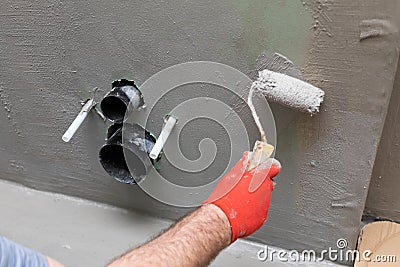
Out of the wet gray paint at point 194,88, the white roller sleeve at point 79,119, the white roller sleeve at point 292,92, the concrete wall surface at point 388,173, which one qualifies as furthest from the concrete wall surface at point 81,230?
the white roller sleeve at point 292,92

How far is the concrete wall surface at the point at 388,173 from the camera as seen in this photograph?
104 centimetres

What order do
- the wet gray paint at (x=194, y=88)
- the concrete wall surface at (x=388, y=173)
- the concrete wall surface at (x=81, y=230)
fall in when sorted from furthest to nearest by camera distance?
the concrete wall surface at (x=81, y=230) < the concrete wall surface at (x=388, y=173) < the wet gray paint at (x=194, y=88)

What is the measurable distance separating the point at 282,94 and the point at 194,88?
0.19m

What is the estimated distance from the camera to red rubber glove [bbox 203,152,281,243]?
0.94 metres

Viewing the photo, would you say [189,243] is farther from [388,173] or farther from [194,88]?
[388,173]

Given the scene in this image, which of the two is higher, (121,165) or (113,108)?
(113,108)

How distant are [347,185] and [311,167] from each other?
8 cm

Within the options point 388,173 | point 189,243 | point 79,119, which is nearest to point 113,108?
point 79,119

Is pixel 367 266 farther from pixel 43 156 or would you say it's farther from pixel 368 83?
pixel 43 156

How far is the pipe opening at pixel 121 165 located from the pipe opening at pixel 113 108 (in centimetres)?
6

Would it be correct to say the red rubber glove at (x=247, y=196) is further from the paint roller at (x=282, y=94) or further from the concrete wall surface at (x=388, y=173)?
the concrete wall surface at (x=388, y=173)

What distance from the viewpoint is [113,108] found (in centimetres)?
109

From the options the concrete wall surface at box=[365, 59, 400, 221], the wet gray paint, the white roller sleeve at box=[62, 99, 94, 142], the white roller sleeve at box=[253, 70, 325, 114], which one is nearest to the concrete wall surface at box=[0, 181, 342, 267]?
the wet gray paint

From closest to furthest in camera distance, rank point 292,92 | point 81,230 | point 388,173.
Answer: point 292,92
point 388,173
point 81,230
